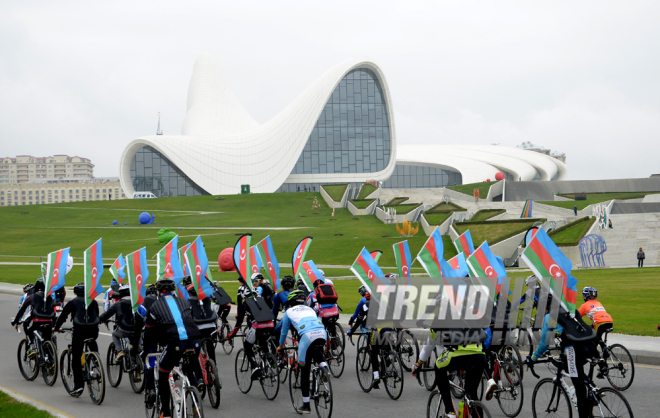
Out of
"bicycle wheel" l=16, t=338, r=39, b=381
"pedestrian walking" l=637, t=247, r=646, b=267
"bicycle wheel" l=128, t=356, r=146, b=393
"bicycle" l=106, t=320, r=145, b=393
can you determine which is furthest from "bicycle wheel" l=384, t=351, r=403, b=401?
"pedestrian walking" l=637, t=247, r=646, b=267

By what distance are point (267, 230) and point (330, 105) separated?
4143 centimetres

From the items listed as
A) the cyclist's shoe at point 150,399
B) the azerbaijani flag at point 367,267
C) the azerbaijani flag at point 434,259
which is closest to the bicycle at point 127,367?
the cyclist's shoe at point 150,399

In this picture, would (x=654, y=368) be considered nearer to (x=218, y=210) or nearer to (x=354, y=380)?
(x=354, y=380)

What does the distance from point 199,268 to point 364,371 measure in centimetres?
392

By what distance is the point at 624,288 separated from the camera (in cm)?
2005

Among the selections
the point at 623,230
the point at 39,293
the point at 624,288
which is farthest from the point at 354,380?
the point at 623,230

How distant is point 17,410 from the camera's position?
8.16 meters

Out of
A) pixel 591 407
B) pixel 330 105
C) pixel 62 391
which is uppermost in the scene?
pixel 330 105

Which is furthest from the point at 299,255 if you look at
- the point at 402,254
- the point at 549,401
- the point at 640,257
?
the point at 640,257

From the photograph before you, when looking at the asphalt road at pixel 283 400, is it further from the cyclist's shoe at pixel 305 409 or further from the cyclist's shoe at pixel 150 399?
the cyclist's shoe at pixel 150 399

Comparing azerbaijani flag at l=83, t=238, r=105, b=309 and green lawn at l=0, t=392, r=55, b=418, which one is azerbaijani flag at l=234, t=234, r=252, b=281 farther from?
green lawn at l=0, t=392, r=55, b=418

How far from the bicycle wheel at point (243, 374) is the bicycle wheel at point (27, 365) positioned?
12.7 feet

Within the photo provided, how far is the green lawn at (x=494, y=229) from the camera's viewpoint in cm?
3272

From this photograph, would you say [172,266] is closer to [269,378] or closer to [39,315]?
[39,315]
